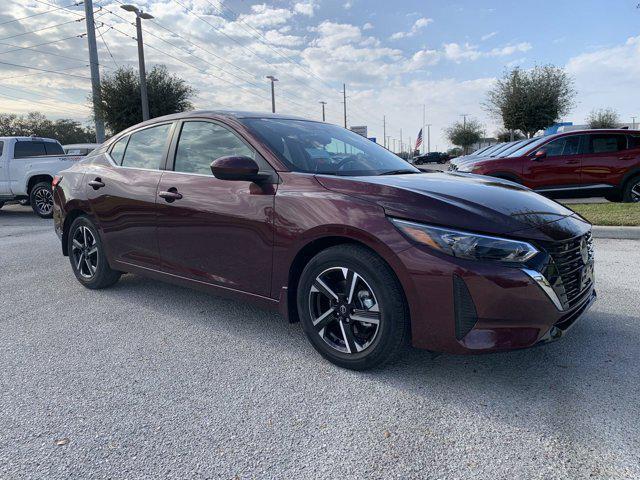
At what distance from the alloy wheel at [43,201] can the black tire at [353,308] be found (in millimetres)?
10652

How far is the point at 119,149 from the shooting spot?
443cm

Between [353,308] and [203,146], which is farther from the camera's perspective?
[203,146]

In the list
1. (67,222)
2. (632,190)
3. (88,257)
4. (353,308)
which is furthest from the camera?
(632,190)

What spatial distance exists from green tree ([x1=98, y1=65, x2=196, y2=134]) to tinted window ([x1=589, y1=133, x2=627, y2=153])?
21186 mm

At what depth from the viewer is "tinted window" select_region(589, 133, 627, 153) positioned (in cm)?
941

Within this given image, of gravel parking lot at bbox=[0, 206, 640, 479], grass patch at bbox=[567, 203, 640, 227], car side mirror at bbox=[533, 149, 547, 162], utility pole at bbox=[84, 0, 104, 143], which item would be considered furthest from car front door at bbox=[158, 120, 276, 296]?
utility pole at bbox=[84, 0, 104, 143]

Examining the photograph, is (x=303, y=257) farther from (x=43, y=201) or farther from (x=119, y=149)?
(x=43, y=201)

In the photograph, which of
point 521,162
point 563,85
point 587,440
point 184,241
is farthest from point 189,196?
point 563,85

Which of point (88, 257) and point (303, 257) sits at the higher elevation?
point (303, 257)

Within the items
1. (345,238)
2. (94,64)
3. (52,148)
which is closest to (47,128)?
(94,64)

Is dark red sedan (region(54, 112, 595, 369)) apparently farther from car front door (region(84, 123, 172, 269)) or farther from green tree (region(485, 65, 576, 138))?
green tree (region(485, 65, 576, 138))

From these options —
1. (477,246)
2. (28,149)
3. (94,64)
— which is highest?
(94,64)

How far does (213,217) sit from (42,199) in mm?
10095

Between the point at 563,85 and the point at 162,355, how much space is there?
33.0 m
